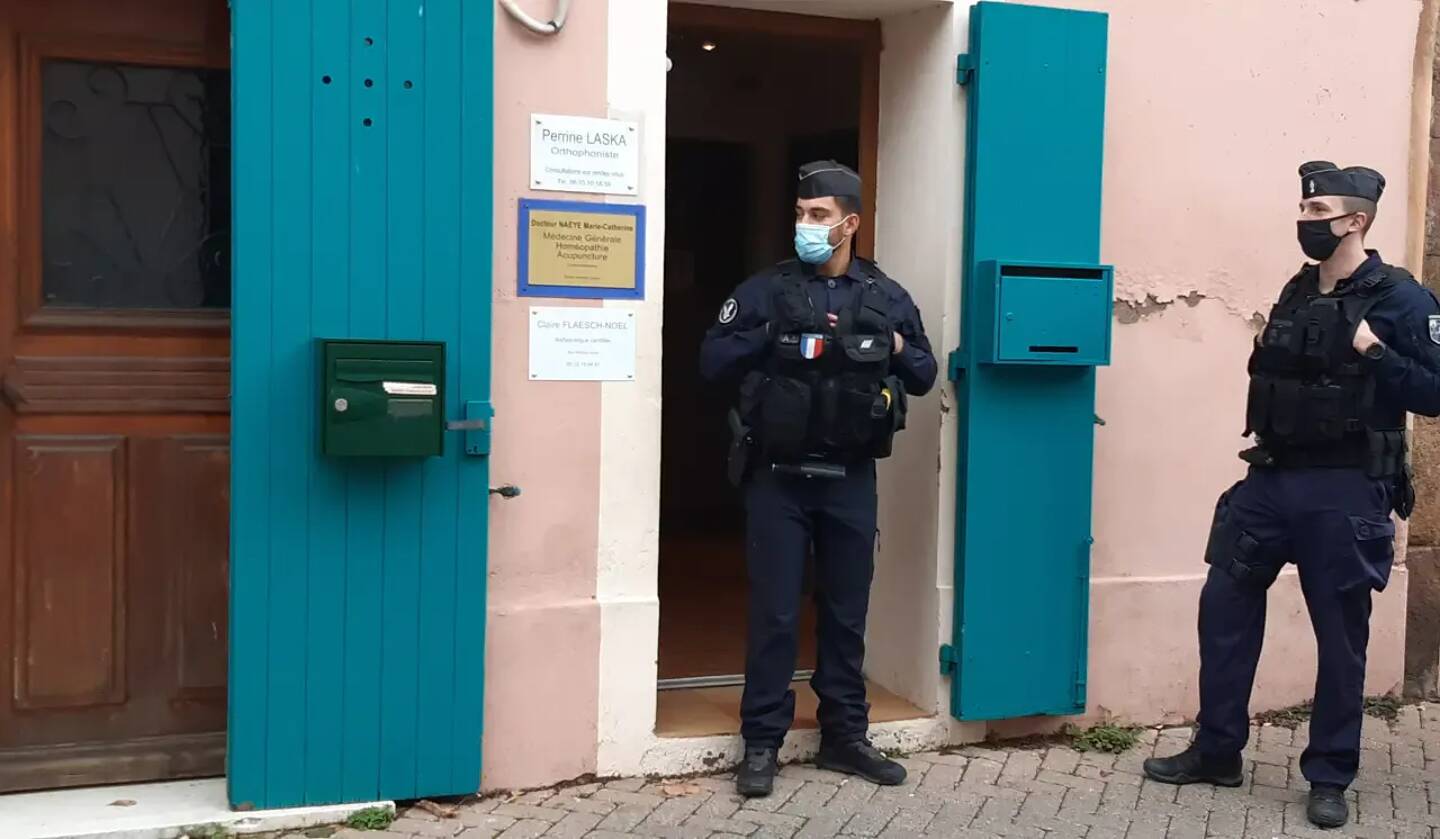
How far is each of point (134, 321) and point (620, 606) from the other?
71.6 inches

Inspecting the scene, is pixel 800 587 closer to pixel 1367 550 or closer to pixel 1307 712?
pixel 1367 550

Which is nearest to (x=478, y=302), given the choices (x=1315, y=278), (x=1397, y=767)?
(x=1315, y=278)

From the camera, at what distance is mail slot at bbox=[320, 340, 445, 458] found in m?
4.19

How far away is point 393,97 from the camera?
172 inches

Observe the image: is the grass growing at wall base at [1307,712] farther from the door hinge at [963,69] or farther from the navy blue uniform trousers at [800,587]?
the door hinge at [963,69]

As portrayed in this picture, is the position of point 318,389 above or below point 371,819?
above

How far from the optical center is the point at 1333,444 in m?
4.71

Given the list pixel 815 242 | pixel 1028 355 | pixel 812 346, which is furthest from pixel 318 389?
pixel 1028 355

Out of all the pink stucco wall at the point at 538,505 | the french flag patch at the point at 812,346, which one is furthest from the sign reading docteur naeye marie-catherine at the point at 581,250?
the french flag patch at the point at 812,346

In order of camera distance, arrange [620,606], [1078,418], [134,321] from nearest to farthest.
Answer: [134,321]
[620,606]
[1078,418]

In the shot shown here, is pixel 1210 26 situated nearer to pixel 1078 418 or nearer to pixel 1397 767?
pixel 1078 418

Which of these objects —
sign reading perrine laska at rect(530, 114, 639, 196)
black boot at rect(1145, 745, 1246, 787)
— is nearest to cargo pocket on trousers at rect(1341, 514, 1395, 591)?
black boot at rect(1145, 745, 1246, 787)

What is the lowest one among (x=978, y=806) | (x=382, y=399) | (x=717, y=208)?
(x=978, y=806)

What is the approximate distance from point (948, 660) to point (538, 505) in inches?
66.0
